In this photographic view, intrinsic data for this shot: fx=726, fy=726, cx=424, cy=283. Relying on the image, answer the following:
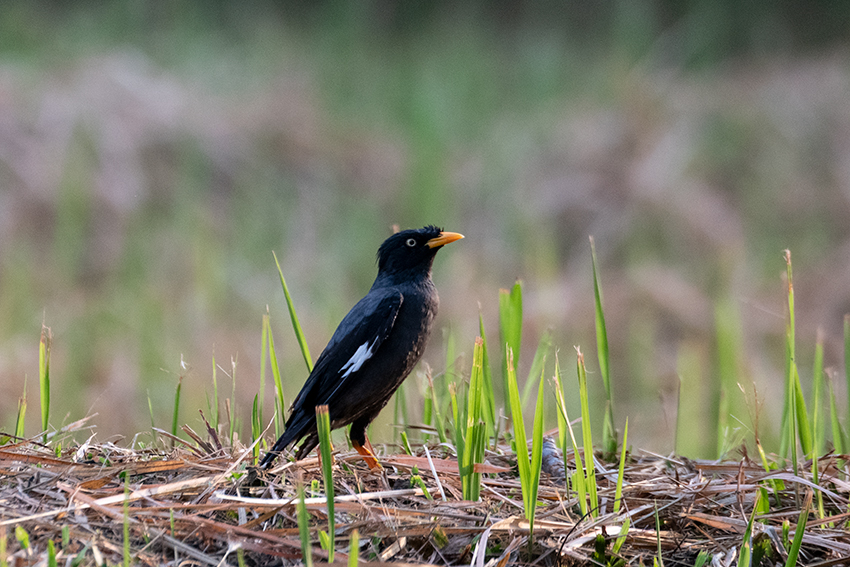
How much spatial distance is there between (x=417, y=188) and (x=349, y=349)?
4.84 m

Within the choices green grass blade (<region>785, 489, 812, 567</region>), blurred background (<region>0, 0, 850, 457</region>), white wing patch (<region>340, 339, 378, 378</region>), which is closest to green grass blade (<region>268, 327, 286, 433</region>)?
white wing patch (<region>340, 339, 378, 378</region>)

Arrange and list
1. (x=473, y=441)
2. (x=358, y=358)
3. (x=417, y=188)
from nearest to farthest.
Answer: (x=473, y=441)
(x=358, y=358)
(x=417, y=188)

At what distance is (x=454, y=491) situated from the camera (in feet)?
5.39

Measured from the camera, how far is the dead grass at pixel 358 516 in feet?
4.35

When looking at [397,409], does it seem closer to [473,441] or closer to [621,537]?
[473,441]

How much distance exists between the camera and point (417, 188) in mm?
6902

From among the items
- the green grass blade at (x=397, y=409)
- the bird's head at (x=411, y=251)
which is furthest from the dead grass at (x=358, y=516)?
the bird's head at (x=411, y=251)

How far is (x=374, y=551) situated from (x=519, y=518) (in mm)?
283

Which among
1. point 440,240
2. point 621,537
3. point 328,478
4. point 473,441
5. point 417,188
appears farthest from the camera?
point 417,188

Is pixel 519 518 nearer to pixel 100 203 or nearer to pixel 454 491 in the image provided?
pixel 454 491

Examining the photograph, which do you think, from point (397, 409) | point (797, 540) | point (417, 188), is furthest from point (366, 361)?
point (417, 188)

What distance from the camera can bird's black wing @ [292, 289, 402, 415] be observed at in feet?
7.05

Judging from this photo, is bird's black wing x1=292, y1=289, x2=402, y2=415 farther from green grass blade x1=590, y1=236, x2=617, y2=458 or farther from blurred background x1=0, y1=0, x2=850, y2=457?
blurred background x1=0, y1=0, x2=850, y2=457

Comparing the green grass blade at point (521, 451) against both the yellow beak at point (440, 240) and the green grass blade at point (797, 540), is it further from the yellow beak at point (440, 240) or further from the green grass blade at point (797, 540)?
the yellow beak at point (440, 240)
